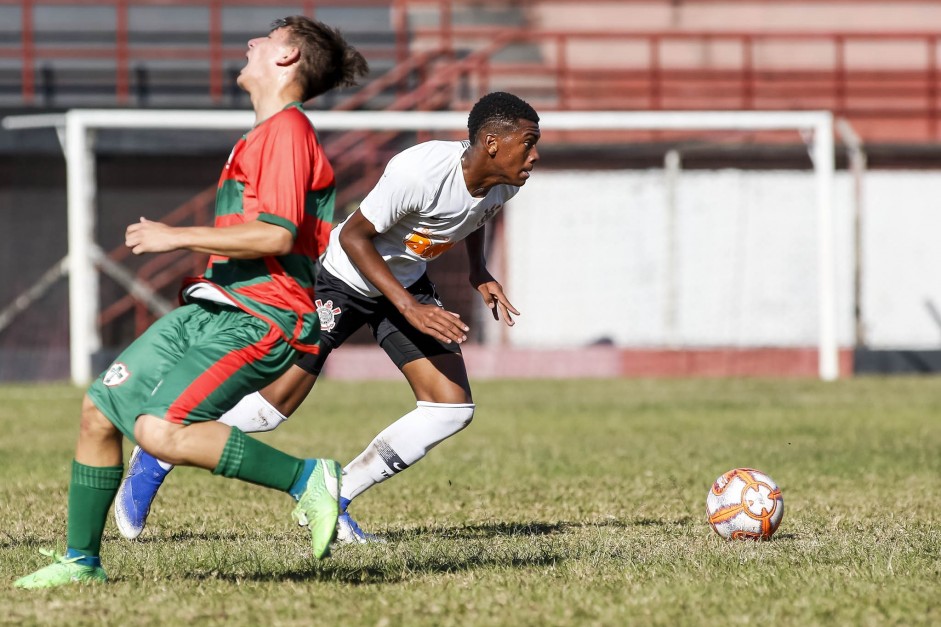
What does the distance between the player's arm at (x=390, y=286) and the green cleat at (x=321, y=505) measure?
3.00 ft

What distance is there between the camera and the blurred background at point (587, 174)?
19.5 meters

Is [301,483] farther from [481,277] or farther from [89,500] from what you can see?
[481,277]

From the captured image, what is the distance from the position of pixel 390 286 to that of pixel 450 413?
2.73ft

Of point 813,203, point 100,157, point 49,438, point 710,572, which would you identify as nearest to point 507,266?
point 813,203

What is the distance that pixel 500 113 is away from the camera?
5605 millimetres

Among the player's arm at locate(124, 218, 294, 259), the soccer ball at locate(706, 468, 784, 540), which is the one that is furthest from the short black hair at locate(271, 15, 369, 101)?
the soccer ball at locate(706, 468, 784, 540)

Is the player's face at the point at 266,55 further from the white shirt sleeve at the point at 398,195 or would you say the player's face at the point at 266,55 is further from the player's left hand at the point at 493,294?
the player's left hand at the point at 493,294

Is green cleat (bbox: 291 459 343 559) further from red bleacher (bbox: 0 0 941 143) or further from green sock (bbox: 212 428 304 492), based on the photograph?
red bleacher (bbox: 0 0 941 143)

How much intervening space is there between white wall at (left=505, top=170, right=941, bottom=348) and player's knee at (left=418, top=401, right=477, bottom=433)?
46.9 feet

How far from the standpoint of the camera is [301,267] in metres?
4.63

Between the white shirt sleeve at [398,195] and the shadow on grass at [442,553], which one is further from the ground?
the white shirt sleeve at [398,195]

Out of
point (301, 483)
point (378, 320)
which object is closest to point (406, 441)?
point (378, 320)

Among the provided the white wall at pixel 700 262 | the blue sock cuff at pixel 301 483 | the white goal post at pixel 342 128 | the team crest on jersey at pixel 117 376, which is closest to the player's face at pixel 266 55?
the team crest on jersey at pixel 117 376

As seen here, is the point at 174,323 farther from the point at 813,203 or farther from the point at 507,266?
the point at 813,203
